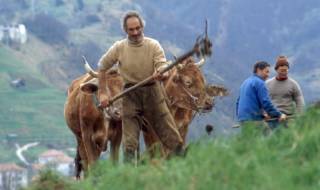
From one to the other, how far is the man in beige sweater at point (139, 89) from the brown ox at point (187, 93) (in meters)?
3.70

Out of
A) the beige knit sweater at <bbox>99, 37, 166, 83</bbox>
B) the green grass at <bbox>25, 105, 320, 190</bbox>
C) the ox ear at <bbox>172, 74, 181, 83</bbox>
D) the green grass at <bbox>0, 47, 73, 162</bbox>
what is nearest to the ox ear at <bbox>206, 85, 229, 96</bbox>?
the ox ear at <bbox>172, 74, 181, 83</bbox>

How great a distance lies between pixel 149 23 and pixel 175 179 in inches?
7024

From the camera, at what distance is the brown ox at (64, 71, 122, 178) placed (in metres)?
16.3

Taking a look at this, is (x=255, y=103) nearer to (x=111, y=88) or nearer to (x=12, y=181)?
(x=111, y=88)

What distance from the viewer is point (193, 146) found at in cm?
1115

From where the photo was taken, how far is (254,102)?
51.7 ft

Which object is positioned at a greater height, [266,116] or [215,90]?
[215,90]

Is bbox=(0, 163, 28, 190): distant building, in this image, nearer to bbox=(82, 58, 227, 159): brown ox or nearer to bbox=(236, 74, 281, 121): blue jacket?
bbox=(82, 58, 227, 159): brown ox

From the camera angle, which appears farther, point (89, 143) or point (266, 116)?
point (89, 143)

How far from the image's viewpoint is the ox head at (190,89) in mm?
18359

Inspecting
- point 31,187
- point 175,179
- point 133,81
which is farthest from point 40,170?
point 175,179

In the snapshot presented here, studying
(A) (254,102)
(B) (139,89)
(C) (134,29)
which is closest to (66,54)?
(A) (254,102)

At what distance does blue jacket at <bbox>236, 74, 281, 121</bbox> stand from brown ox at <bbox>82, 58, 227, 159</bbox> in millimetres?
2359

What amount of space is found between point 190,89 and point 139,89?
4148mm
